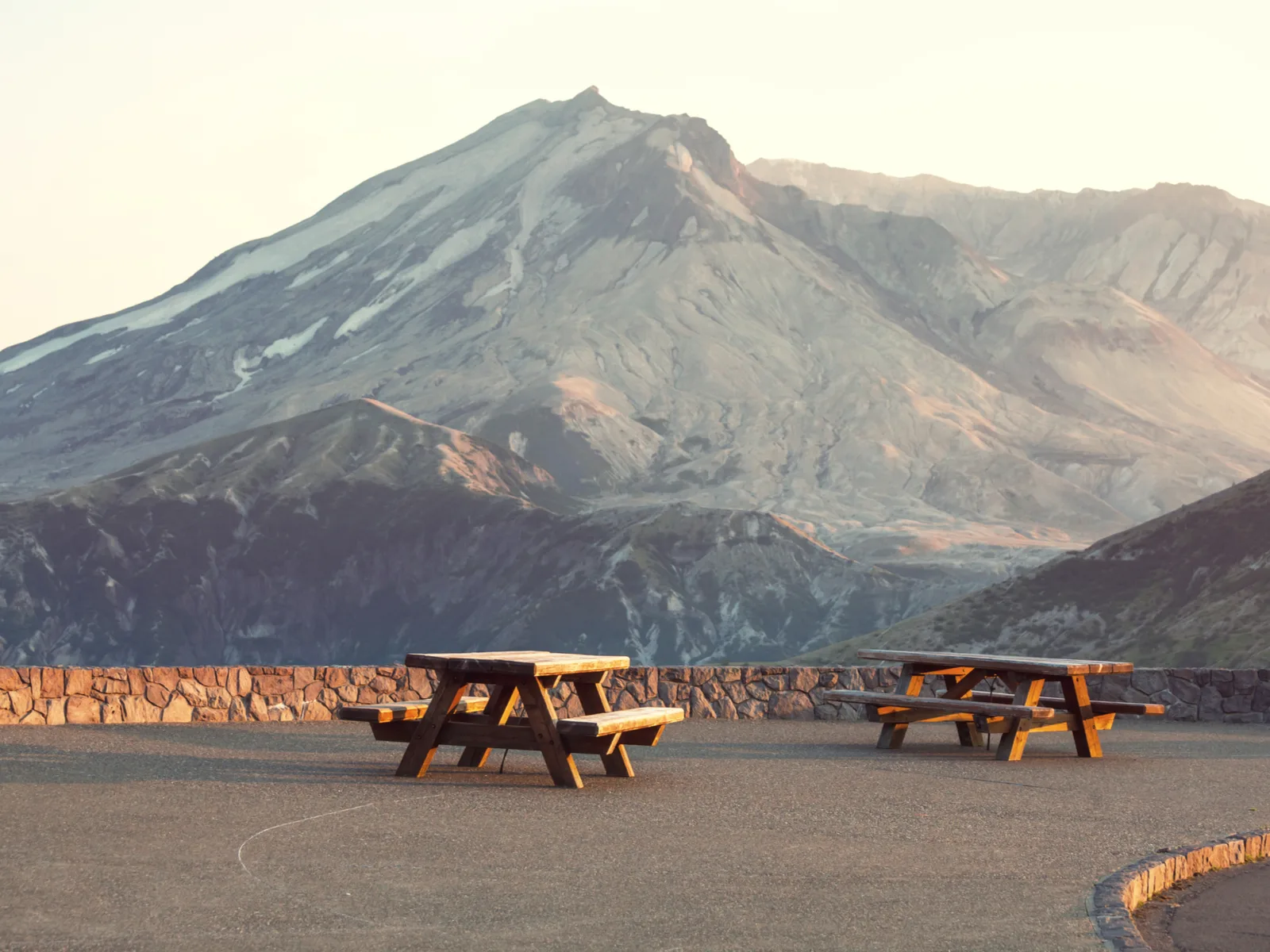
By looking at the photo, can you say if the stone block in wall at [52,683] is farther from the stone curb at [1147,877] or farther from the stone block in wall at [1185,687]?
the stone block in wall at [1185,687]

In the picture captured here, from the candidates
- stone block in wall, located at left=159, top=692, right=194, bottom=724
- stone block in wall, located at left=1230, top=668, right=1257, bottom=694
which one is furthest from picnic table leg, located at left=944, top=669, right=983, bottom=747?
stone block in wall, located at left=159, top=692, right=194, bottom=724

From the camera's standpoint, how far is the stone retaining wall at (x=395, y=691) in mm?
12039

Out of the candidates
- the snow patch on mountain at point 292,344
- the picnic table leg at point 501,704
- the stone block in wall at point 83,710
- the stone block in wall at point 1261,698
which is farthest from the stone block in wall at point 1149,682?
the snow patch on mountain at point 292,344

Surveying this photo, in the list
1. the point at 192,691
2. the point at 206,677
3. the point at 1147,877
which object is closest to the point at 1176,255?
the point at 206,677

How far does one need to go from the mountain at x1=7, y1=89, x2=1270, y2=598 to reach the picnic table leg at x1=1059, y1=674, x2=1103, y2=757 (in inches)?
2757

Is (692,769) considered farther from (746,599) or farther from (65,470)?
(65,470)

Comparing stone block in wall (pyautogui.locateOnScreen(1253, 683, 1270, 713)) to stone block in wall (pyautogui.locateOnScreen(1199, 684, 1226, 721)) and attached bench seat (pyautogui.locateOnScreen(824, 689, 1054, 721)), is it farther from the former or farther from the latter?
attached bench seat (pyautogui.locateOnScreen(824, 689, 1054, 721))

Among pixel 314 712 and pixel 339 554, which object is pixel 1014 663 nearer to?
pixel 314 712

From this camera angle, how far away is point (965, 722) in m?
12.3

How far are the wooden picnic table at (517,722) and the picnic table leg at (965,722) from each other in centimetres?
336

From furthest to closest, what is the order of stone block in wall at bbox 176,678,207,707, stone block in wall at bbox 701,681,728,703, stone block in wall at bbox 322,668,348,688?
stone block in wall at bbox 701,681,728,703, stone block in wall at bbox 322,668,348,688, stone block in wall at bbox 176,678,207,707

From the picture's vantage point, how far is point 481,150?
164 metres

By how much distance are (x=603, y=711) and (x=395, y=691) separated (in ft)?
13.0

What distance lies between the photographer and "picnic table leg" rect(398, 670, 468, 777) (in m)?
9.24
